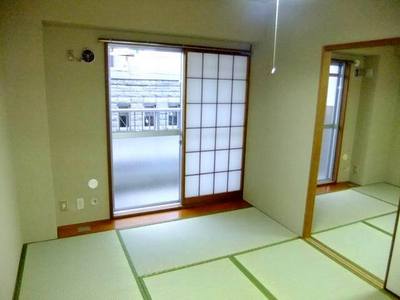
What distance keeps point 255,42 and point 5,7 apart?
9.03 feet

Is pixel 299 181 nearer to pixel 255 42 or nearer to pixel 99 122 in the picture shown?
pixel 255 42

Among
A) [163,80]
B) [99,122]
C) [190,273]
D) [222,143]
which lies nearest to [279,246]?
[190,273]

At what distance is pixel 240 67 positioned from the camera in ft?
13.2

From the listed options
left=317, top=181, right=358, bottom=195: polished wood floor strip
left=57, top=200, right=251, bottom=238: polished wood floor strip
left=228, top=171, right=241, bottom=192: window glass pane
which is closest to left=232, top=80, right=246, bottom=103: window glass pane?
left=228, top=171, right=241, bottom=192: window glass pane

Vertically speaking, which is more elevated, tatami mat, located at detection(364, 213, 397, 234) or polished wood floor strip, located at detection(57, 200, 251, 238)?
tatami mat, located at detection(364, 213, 397, 234)

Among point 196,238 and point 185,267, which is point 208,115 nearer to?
point 196,238

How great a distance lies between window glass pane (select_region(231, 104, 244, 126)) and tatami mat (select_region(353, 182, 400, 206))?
241cm

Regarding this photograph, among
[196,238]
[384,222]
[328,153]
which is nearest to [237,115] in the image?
[196,238]

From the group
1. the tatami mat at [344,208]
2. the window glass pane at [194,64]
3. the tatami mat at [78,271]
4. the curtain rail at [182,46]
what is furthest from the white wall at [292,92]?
the tatami mat at [78,271]

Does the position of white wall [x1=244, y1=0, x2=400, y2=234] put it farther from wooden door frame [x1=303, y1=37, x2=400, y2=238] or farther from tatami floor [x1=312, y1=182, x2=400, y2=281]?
tatami floor [x1=312, y1=182, x2=400, y2=281]

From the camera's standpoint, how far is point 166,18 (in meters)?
3.14

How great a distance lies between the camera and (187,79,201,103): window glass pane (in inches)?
147

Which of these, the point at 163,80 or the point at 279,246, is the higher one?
the point at 163,80

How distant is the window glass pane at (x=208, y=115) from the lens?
→ 392 cm
